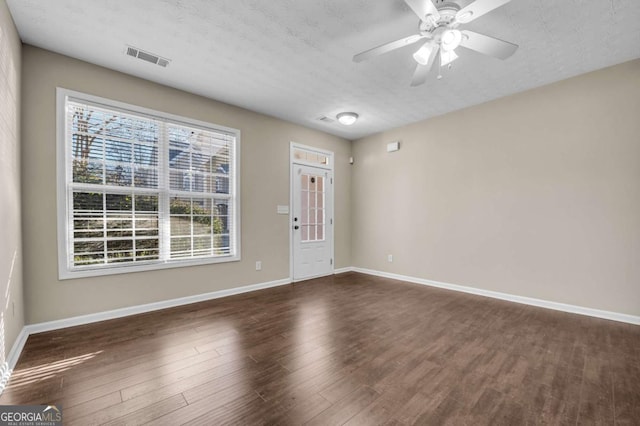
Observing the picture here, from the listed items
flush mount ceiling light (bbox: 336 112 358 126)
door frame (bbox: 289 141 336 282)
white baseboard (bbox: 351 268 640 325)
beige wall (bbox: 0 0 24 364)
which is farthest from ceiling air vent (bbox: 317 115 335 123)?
beige wall (bbox: 0 0 24 364)

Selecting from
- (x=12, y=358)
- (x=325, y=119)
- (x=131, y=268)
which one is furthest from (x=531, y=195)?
(x=12, y=358)

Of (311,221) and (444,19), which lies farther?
(311,221)

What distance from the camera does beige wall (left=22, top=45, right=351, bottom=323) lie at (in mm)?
2705

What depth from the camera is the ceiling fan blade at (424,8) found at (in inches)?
71.9

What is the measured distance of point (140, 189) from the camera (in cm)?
332

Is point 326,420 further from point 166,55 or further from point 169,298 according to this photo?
point 166,55

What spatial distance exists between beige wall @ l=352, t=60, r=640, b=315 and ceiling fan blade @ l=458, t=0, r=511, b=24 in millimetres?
2423

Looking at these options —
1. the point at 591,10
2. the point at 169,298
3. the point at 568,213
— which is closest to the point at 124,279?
the point at 169,298

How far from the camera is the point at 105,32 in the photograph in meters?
2.49

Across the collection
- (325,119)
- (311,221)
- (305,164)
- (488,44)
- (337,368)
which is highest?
(325,119)

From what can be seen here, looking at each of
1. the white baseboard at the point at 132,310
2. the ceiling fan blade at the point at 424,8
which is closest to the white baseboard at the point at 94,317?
the white baseboard at the point at 132,310

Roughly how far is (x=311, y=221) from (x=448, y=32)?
12.2ft

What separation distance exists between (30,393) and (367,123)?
16.3ft

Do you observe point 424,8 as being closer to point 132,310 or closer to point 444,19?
point 444,19
